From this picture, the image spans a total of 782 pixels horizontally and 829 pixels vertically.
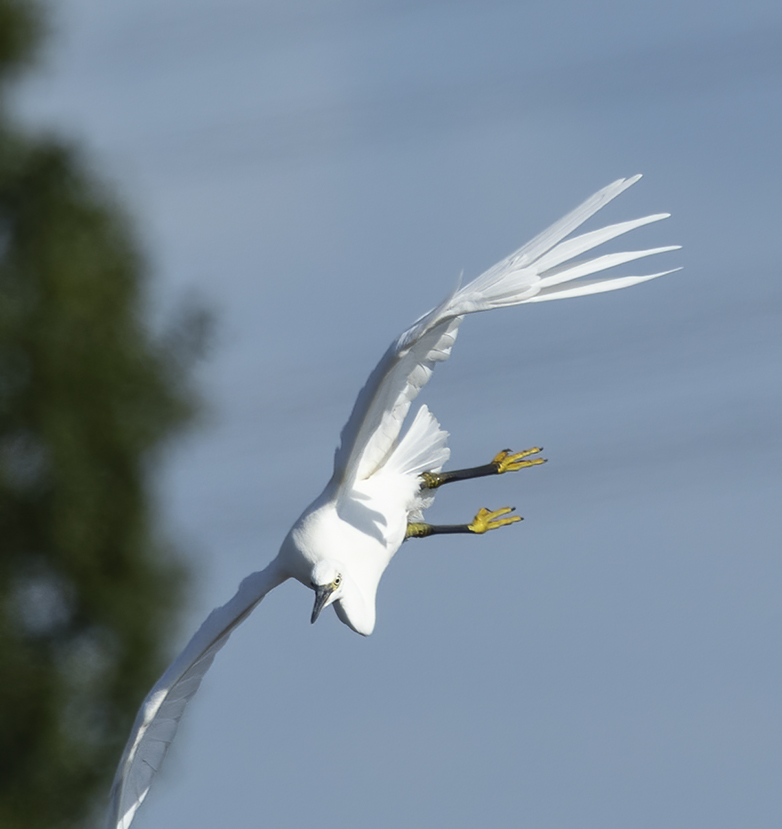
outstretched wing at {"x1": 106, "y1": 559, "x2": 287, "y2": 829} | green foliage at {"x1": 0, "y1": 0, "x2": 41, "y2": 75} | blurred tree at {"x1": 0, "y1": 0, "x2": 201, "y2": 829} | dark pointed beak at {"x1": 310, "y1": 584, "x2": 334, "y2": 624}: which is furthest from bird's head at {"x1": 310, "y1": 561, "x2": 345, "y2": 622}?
green foliage at {"x1": 0, "y1": 0, "x2": 41, "y2": 75}

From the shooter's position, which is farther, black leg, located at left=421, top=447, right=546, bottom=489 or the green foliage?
the green foliage

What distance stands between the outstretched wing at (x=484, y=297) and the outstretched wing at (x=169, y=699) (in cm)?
79

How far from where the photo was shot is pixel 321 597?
977 cm

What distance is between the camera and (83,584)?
64.2ft

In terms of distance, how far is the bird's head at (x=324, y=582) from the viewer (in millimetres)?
9750

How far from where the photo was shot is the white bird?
30.9ft

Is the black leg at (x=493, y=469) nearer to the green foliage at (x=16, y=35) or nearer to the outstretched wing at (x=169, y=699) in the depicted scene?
the outstretched wing at (x=169, y=699)

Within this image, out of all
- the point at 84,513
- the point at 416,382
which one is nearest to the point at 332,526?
the point at 416,382

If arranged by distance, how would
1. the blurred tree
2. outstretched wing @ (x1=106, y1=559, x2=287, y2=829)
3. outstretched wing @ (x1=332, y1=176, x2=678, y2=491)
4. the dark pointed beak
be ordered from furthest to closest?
1. the blurred tree
2. outstretched wing @ (x1=106, y1=559, x2=287, y2=829)
3. the dark pointed beak
4. outstretched wing @ (x1=332, y1=176, x2=678, y2=491)

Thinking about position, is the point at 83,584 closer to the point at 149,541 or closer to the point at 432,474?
the point at 149,541

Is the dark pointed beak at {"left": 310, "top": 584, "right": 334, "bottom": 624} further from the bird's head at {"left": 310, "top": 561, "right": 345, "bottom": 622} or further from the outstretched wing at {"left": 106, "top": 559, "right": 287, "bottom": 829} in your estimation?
the outstretched wing at {"left": 106, "top": 559, "right": 287, "bottom": 829}

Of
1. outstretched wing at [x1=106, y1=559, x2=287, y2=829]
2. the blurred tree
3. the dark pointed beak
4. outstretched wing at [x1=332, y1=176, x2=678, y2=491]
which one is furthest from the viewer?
the blurred tree

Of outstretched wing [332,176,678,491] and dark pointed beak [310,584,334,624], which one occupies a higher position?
outstretched wing [332,176,678,491]

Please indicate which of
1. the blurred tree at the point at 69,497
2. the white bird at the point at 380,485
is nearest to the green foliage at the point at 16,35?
the blurred tree at the point at 69,497
